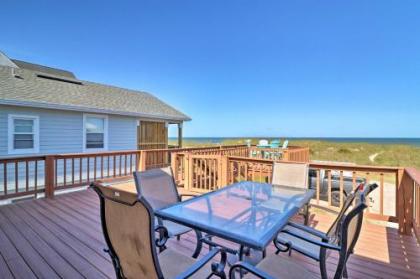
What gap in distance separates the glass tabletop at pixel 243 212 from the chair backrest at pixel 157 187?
0.62 metres

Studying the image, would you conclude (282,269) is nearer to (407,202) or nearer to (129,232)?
(129,232)

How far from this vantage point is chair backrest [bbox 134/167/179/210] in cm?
266

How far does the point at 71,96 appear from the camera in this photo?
25.5ft

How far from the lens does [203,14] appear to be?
30.4 feet

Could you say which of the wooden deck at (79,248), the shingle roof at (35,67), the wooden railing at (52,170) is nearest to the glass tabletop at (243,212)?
the wooden deck at (79,248)

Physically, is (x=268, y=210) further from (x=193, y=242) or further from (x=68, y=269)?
(x=68, y=269)

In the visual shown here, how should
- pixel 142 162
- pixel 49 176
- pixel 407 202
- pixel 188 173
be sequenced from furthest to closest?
pixel 142 162
pixel 188 173
pixel 49 176
pixel 407 202

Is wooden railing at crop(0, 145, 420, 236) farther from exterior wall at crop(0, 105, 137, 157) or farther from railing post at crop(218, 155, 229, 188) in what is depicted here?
exterior wall at crop(0, 105, 137, 157)

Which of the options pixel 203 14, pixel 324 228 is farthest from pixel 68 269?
pixel 203 14

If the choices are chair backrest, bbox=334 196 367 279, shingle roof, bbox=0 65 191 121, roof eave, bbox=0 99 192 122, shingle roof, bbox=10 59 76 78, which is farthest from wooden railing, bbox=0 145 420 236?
shingle roof, bbox=10 59 76 78

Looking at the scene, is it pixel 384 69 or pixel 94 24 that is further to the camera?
pixel 384 69

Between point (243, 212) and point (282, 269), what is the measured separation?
56cm

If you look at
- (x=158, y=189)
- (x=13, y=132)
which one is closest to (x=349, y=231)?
(x=158, y=189)

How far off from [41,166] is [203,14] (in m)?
8.33
